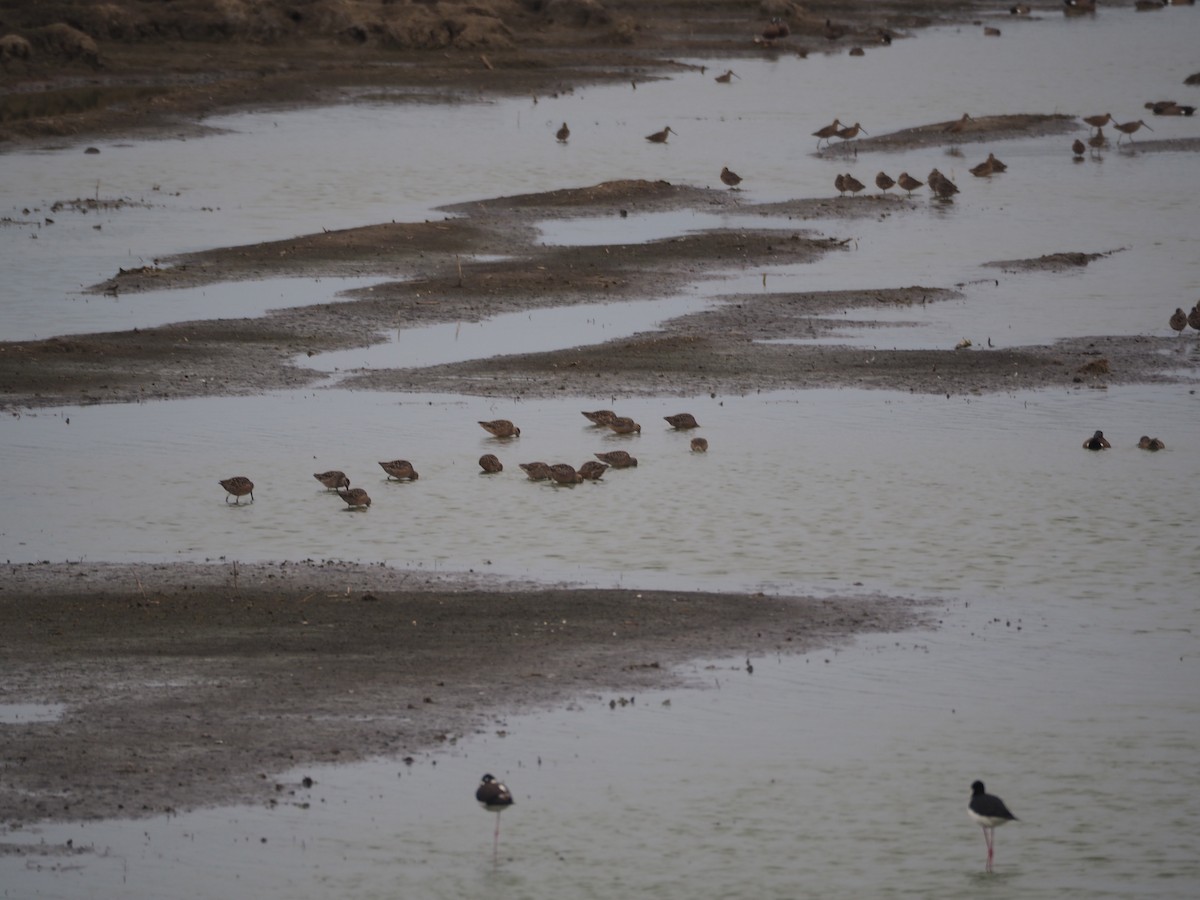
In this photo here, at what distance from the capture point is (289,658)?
12.9 m

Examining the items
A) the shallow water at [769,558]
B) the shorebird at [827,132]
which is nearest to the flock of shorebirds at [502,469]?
the shallow water at [769,558]

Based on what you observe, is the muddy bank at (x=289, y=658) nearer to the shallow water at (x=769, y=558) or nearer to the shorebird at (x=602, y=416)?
the shallow water at (x=769, y=558)

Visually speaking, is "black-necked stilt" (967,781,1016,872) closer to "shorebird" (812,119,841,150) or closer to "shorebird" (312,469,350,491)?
"shorebird" (312,469,350,491)

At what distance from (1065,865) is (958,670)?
2968mm

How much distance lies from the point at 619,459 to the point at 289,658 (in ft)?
19.9

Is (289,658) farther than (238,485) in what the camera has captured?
No

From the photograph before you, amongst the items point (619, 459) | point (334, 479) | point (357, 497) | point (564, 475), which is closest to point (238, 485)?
point (334, 479)

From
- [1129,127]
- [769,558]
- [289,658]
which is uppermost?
[1129,127]

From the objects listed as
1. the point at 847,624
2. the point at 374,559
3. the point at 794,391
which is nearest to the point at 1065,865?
the point at 847,624

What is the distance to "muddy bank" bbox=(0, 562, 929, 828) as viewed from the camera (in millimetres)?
11172

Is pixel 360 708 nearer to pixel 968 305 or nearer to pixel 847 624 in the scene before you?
pixel 847 624

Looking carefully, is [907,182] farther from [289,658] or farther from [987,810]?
[987,810]

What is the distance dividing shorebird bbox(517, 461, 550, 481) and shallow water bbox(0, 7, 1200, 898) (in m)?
0.12

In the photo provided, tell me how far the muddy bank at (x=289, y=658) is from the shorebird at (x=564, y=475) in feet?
9.65
